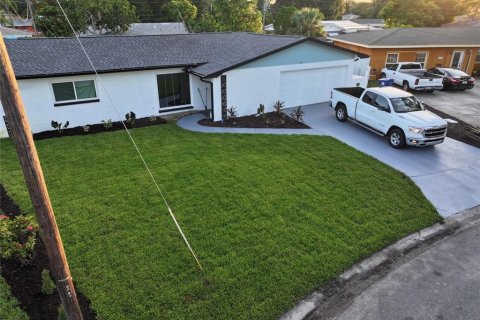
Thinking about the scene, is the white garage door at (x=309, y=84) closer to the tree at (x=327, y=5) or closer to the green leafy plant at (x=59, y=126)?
the green leafy plant at (x=59, y=126)

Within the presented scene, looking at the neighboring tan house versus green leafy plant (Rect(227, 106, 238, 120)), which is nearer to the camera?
green leafy plant (Rect(227, 106, 238, 120))


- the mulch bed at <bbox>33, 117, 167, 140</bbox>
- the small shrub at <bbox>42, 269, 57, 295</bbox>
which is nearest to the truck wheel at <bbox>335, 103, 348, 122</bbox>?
the mulch bed at <bbox>33, 117, 167, 140</bbox>

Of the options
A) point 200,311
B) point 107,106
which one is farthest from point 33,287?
point 107,106

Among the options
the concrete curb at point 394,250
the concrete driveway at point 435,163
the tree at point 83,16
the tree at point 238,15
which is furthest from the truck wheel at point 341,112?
the tree at point 83,16

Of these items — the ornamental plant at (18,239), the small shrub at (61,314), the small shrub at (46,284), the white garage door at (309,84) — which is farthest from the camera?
the white garage door at (309,84)

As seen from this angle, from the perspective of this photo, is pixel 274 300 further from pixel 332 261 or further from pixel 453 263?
pixel 453 263

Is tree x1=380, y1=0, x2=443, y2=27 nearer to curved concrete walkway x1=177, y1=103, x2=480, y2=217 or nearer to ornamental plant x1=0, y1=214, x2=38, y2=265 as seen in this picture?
curved concrete walkway x1=177, y1=103, x2=480, y2=217

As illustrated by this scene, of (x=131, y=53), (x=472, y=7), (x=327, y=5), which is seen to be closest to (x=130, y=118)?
(x=131, y=53)
